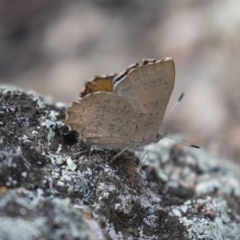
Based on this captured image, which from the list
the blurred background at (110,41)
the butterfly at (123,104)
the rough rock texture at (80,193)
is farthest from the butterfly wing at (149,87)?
the blurred background at (110,41)

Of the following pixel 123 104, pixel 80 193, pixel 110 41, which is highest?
pixel 110 41

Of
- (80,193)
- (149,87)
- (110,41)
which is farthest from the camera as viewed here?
(110,41)

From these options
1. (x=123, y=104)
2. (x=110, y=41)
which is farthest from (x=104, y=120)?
(x=110, y=41)

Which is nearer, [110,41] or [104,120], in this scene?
[104,120]

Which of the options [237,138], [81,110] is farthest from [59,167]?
[237,138]

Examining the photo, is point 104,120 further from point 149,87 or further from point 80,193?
point 80,193

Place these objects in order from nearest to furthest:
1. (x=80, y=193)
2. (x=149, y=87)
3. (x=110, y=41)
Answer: (x=80, y=193) → (x=149, y=87) → (x=110, y=41)

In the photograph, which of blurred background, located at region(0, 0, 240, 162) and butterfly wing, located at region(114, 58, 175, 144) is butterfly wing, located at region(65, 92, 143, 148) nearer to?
butterfly wing, located at region(114, 58, 175, 144)
